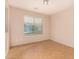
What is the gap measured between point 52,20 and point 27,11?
2.12 m

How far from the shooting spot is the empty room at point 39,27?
4273 mm

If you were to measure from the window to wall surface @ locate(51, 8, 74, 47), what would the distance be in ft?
3.38

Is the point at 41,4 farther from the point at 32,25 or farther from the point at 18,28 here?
the point at 32,25

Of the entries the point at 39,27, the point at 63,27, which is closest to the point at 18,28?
the point at 39,27

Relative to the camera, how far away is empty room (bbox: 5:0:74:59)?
14.0 feet

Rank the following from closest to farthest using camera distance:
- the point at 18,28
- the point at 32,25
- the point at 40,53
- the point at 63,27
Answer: the point at 40,53, the point at 18,28, the point at 63,27, the point at 32,25

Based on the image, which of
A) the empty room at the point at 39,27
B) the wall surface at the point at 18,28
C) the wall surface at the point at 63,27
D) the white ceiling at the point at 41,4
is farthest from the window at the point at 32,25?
the white ceiling at the point at 41,4

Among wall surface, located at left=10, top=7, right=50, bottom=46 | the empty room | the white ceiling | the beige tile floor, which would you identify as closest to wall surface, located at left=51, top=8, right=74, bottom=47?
the empty room

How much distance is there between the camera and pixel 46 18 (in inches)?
262

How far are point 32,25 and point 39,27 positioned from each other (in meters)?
0.66

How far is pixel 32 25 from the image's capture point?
19.7 feet

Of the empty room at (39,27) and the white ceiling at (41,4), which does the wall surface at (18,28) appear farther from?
the white ceiling at (41,4)

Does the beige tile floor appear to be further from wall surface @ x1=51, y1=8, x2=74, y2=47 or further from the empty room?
wall surface @ x1=51, y1=8, x2=74, y2=47
